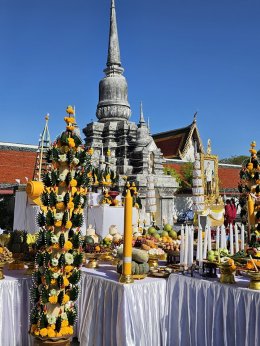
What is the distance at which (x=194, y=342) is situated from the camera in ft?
13.2

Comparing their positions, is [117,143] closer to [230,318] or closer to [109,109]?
[109,109]

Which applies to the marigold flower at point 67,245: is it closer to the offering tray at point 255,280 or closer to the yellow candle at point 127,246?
the yellow candle at point 127,246

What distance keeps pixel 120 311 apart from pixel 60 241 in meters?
0.92

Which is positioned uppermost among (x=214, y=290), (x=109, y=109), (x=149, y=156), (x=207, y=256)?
(x=109, y=109)

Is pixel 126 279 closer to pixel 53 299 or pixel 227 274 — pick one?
pixel 53 299

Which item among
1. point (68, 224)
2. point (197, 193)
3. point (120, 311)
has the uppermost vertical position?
point (197, 193)

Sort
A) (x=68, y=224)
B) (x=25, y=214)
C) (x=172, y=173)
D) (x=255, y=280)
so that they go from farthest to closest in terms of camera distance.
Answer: (x=172, y=173) < (x=25, y=214) < (x=68, y=224) < (x=255, y=280)

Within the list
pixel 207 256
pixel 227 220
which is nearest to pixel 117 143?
pixel 227 220

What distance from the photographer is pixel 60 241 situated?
12.3 ft

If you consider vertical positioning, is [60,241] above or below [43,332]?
above

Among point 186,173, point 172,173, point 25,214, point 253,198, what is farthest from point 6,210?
point 186,173

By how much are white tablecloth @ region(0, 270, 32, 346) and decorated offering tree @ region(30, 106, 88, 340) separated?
0.49 meters

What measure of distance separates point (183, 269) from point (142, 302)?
24.5 inches

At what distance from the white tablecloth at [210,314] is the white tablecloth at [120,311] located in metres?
0.15
